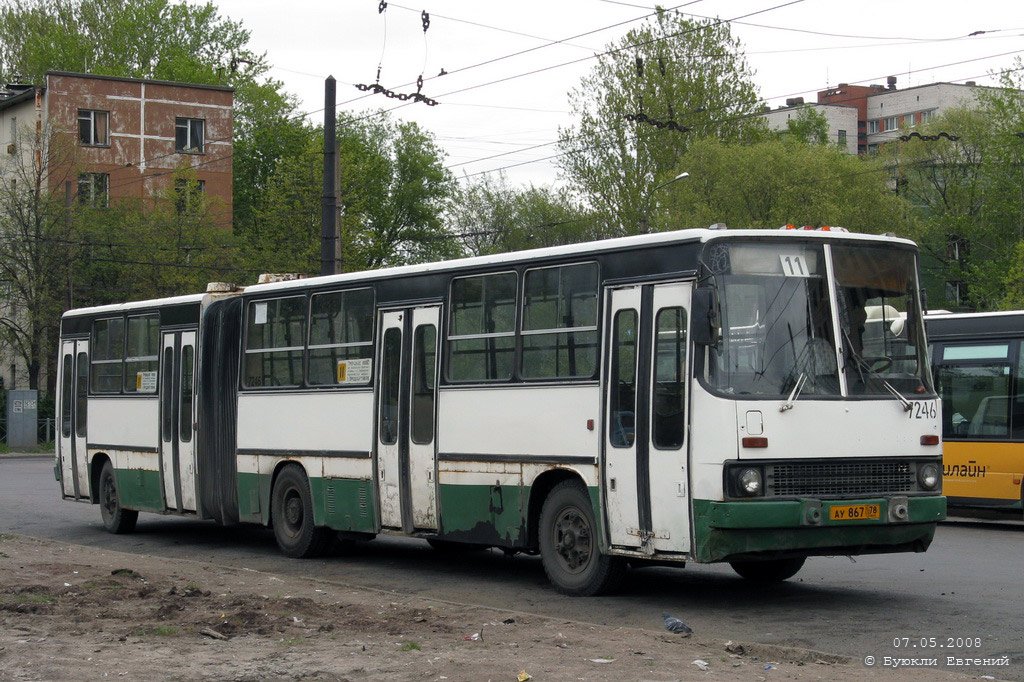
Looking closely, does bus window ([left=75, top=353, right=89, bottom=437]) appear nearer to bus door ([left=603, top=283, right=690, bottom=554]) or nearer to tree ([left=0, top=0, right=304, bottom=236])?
bus door ([left=603, top=283, right=690, bottom=554])

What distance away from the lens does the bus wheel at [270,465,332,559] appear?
16000mm

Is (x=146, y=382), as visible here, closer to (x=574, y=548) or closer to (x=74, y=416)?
(x=74, y=416)

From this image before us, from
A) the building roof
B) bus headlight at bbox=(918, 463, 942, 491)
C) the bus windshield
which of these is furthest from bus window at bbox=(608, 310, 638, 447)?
the building roof

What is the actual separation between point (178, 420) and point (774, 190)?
36549mm

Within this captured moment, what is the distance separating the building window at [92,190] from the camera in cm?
5309

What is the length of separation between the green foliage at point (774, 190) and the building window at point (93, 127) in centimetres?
2423

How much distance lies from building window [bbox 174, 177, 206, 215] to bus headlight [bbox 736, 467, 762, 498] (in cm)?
4371

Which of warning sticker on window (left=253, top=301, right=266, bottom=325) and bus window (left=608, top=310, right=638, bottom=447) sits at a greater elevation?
warning sticker on window (left=253, top=301, right=266, bottom=325)

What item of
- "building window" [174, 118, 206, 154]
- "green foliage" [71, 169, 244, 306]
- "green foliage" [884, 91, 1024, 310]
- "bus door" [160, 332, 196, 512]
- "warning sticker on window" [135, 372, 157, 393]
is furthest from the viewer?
"green foliage" [884, 91, 1024, 310]

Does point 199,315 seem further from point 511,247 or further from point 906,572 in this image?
point 511,247

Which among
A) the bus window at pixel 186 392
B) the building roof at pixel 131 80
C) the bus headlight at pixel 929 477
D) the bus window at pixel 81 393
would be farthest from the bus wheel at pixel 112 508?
the building roof at pixel 131 80

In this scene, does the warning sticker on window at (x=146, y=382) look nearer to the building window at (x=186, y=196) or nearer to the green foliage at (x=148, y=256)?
the green foliage at (x=148, y=256)

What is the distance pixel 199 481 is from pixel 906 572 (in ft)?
28.7

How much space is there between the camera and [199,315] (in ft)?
59.5
